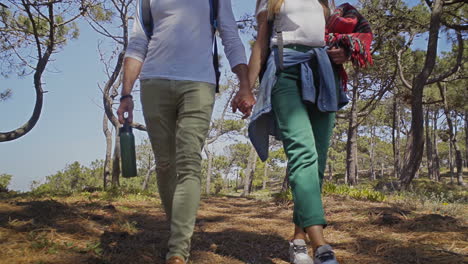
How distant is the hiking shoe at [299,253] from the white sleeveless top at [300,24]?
1.18 metres

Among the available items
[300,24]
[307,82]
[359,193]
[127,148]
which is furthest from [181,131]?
[359,193]

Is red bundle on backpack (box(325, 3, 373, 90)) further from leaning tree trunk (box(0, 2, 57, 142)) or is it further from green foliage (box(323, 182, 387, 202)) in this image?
leaning tree trunk (box(0, 2, 57, 142))

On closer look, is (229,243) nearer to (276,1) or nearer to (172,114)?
(172,114)

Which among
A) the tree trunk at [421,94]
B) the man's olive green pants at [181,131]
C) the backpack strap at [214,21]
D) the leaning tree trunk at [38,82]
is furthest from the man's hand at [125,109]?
the leaning tree trunk at [38,82]

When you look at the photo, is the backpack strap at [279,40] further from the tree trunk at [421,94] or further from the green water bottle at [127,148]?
the tree trunk at [421,94]

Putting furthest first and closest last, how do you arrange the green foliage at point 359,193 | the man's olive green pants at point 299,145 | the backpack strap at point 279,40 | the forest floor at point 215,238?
1. the green foliage at point 359,193
2. the forest floor at point 215,238
3. the backpack strap at point 279,40
4. the man's olive green pants at point 299,145

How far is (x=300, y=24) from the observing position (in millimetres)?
2156

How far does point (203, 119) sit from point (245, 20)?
10.6 metres

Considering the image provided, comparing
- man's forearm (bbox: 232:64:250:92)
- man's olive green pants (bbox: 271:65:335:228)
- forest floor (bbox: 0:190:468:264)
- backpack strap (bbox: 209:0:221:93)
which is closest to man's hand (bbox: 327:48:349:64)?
man's olive green pants (bbox: 271:65:335:228)

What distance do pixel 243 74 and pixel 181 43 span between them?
420 mm

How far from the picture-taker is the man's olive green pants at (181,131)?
189 centimetres

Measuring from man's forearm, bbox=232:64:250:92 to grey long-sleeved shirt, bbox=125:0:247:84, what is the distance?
0.11 feet

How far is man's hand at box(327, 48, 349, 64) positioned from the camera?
7.21 feet

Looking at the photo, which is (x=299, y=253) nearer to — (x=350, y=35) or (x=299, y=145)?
(x=299, y=145)
